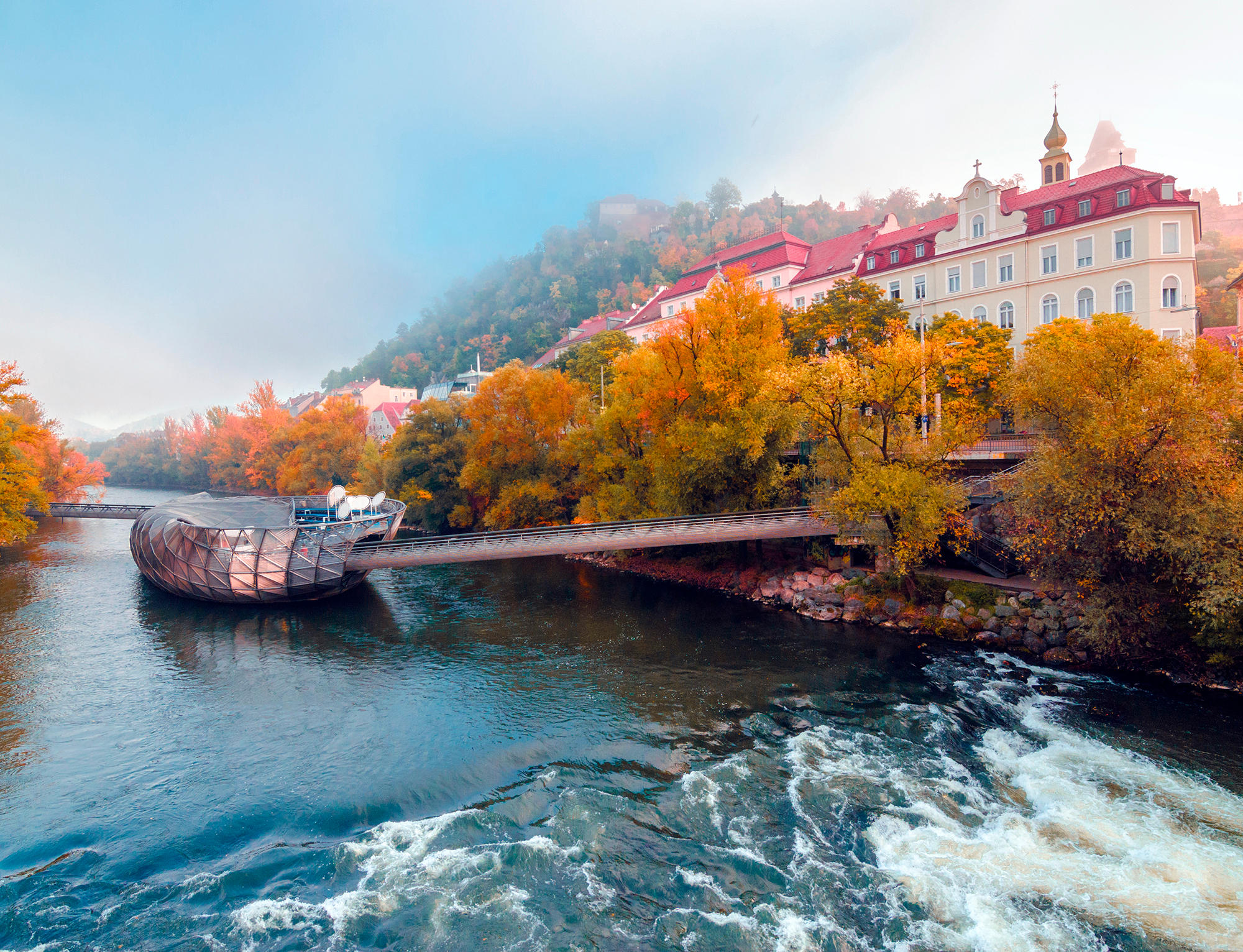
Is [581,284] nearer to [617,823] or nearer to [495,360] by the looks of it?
[495,360]

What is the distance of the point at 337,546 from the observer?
2541 centimetres

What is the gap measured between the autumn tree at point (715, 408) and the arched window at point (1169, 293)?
2046cm

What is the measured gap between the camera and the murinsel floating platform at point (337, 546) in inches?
942

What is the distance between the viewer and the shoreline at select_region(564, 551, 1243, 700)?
661 inches

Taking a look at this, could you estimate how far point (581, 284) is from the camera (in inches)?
4830

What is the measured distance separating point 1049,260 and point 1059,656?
2737cm

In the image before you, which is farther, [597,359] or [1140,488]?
[597,359]

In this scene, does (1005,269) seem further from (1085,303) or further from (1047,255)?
(1085,303)

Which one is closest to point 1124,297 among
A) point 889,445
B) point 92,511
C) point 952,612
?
point 889,445

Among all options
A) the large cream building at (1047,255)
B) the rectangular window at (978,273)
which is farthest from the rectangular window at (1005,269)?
the rectangular window at (978,273)

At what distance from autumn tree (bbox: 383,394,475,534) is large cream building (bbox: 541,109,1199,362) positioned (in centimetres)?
1686

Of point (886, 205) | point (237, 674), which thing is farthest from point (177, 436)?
point (886, 205)

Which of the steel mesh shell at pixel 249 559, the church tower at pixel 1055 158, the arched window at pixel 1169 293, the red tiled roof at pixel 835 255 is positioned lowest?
the steel mesh shell at pixel 249 559

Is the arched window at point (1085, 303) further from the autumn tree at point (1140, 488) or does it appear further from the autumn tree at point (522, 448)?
the autumn tree at point (522, 448)
